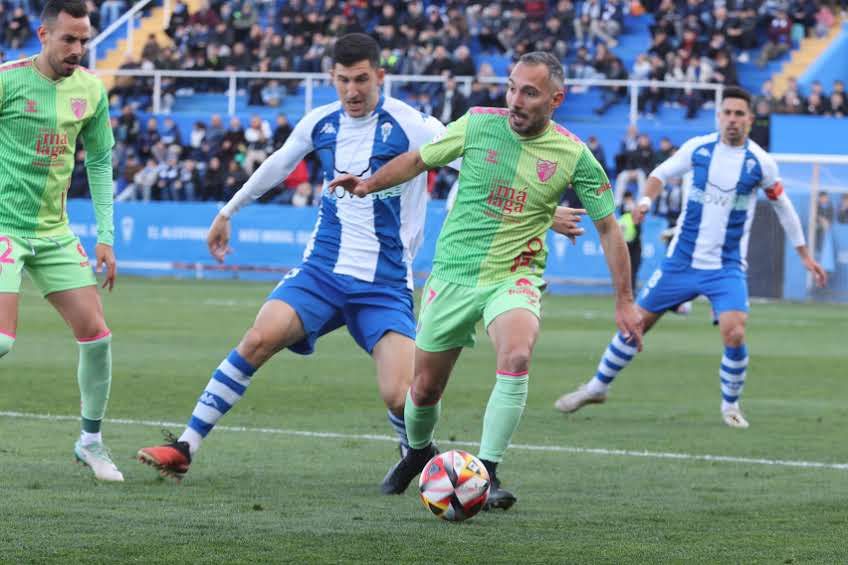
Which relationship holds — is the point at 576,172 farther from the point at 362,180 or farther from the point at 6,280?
the point at 6,280

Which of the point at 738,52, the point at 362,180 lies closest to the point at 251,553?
the point at 362,180

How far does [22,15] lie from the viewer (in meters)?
38.6

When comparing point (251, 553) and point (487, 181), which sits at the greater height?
point (487, 181)

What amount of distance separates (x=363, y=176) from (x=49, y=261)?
1.62 m

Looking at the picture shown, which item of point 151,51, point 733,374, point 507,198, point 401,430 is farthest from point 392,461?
point 151,51

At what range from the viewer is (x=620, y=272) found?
7262mm

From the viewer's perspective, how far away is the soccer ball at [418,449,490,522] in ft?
22.3

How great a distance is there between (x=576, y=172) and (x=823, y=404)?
240 inches

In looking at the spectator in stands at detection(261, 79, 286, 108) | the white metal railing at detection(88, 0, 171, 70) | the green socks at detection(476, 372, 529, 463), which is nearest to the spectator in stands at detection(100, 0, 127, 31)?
the white metal railing at detection(88, 0, 171, 70)

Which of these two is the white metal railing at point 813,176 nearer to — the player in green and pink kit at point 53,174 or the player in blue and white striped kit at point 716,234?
the player in blue and white striped kit at point 716,234

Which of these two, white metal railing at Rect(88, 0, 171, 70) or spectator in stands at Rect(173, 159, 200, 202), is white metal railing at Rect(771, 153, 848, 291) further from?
white metal railing at Rect(88, 0, 171, 70)

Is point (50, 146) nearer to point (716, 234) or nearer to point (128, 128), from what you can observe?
point (716, 234)

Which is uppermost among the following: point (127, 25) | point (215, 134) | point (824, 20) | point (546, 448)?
point (546, 448)

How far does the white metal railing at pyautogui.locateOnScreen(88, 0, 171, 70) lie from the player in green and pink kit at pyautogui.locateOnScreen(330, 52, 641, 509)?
96.6 feet
